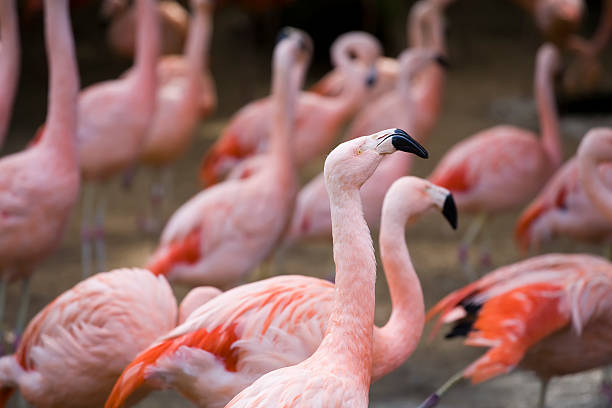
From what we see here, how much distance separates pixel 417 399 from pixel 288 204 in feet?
3.54

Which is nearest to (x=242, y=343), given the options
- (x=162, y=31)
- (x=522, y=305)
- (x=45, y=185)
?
(x=522, y=305)

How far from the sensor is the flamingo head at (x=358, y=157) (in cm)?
218

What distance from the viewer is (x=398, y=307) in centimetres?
289

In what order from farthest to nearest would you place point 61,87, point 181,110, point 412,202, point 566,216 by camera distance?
point 181,110
point 566,216
point 61,87
point 412,202

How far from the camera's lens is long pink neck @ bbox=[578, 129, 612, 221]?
3.54m

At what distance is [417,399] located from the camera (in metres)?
3.94

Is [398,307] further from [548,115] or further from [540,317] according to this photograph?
[548,115]

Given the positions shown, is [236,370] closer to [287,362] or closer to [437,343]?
[287,362]

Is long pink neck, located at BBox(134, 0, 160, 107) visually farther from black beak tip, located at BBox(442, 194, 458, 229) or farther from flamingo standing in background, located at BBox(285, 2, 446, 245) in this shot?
black beak tip, located at BBox(442, 194, 458, 229)

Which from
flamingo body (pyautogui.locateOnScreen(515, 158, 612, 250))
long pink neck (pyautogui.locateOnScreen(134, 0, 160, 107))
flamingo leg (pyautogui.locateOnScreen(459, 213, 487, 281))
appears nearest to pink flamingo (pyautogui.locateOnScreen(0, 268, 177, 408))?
long pink neck (pyautogui.locateOnScreen(134, 0, 160, 107))

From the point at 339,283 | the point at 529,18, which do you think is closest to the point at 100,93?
the point at 339,283

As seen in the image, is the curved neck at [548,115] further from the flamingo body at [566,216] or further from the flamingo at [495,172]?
the flamingo body at [566,216]

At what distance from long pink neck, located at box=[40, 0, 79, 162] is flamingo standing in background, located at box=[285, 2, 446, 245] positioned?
1.24 metres

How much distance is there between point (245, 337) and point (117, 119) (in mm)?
2738
